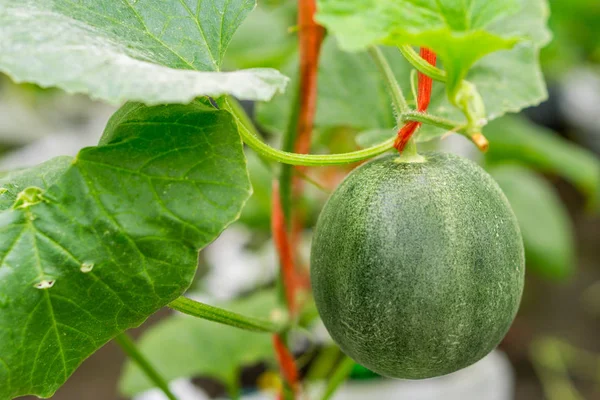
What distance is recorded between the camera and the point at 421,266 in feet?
1.15

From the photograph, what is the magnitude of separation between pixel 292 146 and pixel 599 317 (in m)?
1.47

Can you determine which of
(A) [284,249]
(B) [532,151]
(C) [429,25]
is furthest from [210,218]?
(B) [532,151]

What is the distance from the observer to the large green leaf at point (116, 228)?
35cm

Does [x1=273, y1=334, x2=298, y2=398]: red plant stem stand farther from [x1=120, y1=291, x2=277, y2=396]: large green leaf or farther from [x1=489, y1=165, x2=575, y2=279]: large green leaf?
[x1=489, y1=165, x2=575, y2=279]: large green leaf

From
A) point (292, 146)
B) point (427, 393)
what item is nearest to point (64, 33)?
point (292, 146)

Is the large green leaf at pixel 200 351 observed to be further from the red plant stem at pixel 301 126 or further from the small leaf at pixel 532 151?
the small leaf at pixel 532 151

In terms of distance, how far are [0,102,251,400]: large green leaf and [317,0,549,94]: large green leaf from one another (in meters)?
0.09

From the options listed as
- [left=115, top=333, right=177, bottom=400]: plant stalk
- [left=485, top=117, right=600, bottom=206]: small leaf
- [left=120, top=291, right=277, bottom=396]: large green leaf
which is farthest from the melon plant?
[left=485, top=117, right=600, bottom=206]: small leaf

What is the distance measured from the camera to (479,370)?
3.35ft

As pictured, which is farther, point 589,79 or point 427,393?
point 589,79

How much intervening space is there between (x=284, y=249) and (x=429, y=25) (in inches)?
13.6

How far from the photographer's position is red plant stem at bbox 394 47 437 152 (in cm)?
39

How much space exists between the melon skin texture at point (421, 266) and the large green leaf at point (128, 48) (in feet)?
0.31

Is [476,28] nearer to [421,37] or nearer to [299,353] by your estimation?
[421,37]
